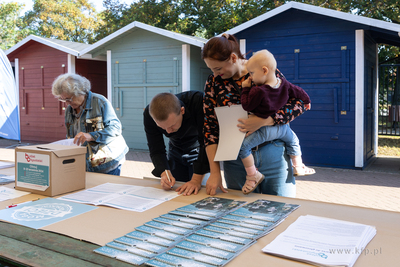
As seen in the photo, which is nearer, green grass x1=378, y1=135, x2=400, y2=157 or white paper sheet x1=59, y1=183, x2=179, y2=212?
white paper sheet x1=59, y1=183, x2=179, y2=212

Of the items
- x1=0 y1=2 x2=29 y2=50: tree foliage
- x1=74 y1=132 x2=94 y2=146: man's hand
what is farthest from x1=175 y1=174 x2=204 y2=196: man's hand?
x1=0 y1=2 x2=29 y2=50: tree foliage

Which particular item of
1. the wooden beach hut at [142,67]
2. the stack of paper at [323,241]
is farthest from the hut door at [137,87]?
the stack of paper at [323,241]

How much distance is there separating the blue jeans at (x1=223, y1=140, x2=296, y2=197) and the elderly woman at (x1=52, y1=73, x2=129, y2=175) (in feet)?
3.95

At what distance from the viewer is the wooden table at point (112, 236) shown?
112 cm

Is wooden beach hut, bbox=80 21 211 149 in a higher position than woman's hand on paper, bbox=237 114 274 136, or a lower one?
higher

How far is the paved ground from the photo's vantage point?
5020 millimetres

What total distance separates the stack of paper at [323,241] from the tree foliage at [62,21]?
2854 centimetres

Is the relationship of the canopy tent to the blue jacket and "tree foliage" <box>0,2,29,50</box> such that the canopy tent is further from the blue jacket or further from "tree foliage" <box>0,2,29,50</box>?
"tree foliage" <box>0,2,29,50</box>

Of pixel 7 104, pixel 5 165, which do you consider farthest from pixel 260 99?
pixel 7 104

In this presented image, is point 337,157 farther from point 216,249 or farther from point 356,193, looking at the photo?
point 216,249

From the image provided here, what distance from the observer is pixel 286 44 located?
768 centimetres

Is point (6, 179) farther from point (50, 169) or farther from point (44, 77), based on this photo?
point (44, 77)

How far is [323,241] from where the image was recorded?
121cm

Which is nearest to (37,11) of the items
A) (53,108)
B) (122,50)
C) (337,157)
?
(53,108)
